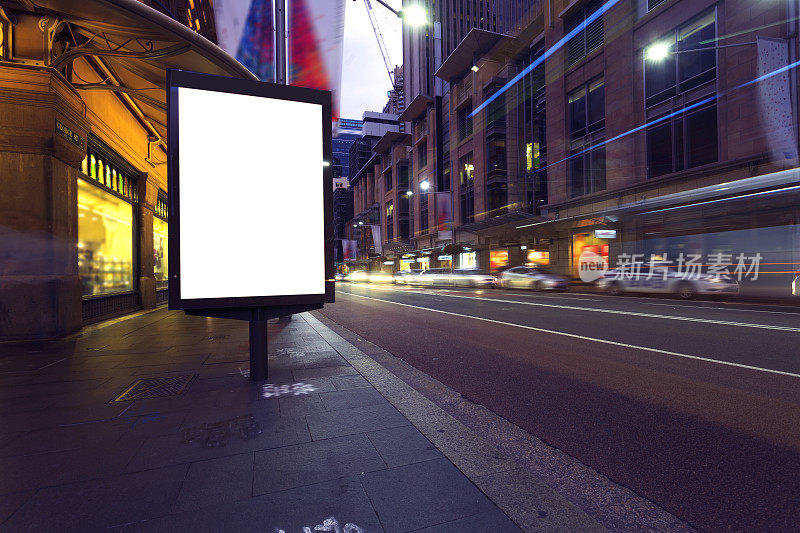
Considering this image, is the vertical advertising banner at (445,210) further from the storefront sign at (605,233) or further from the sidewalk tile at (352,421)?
the sidewalk tile at (352,421)

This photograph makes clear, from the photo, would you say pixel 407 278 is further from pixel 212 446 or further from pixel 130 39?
pixel 212 446

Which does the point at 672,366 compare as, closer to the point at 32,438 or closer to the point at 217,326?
the point at 32,438

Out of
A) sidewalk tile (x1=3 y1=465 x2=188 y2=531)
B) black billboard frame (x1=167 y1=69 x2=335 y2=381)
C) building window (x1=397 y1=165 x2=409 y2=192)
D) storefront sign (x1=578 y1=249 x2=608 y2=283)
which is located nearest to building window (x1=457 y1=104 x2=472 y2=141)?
building window (x1=397 y1=165 x2=409 y2=192)

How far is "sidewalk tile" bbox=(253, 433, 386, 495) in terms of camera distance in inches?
96.8

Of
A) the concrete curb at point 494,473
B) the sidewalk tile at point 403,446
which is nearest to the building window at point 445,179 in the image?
the concrete curb at point 494,473

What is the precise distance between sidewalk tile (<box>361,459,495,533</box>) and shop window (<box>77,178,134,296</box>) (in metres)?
10.3

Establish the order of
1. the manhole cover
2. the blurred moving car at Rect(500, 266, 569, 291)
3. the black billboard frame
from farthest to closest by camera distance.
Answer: the blurred moving car at Rect(500, 266, 569, 291), the manhole cover, the black billboard frame

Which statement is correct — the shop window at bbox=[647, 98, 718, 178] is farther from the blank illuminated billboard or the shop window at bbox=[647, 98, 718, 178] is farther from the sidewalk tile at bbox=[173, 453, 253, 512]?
the sidewalk tile at bbox=[173, 453, 253, 512]

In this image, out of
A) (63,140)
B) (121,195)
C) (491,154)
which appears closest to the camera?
(63,140)

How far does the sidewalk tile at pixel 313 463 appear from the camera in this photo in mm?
2459

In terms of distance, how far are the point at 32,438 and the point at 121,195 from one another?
11.3m

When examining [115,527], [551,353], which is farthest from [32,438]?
[551,353]

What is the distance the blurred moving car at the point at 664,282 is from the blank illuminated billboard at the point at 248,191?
686 inches

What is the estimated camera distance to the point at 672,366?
5.25 meters
